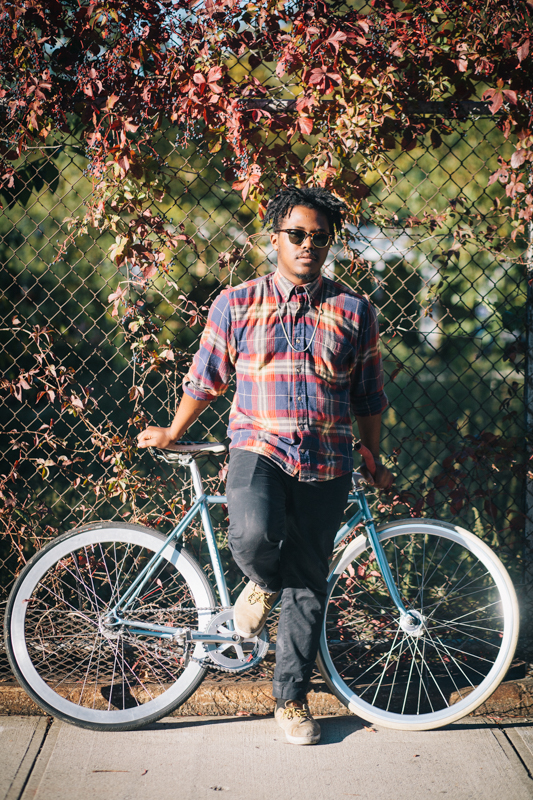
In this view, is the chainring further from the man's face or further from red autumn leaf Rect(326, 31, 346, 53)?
red autumn leaf Rect(326, 31, 346, 53)

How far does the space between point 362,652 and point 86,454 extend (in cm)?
172

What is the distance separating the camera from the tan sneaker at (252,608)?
244 centimetres

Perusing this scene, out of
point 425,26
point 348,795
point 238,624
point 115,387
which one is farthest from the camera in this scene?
point 115,387

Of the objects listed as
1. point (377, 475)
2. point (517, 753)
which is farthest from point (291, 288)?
point (517, 753)

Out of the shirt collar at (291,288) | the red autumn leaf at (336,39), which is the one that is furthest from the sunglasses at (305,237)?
the red autumn leaf at (336,39)

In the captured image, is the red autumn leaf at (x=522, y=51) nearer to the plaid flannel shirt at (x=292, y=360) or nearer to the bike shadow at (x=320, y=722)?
the plaid flannel shirt at (x=292, y=360)

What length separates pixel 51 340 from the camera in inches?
122

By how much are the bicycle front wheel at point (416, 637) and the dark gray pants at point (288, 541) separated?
0.59 ft

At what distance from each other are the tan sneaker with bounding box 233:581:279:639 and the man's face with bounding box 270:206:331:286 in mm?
1191

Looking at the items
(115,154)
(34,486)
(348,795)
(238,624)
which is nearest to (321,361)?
(238,624)

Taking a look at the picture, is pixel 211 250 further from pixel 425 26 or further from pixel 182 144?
pixel 425 26

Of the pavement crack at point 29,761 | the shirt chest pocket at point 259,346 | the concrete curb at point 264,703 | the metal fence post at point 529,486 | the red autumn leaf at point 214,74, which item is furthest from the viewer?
the metal fence post at point 529,486

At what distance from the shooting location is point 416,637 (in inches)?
103

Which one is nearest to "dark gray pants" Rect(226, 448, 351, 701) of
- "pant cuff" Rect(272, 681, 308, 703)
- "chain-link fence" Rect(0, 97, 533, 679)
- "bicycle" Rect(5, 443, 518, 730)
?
"pant cuff" Rect(272, 681, 308, 703)
